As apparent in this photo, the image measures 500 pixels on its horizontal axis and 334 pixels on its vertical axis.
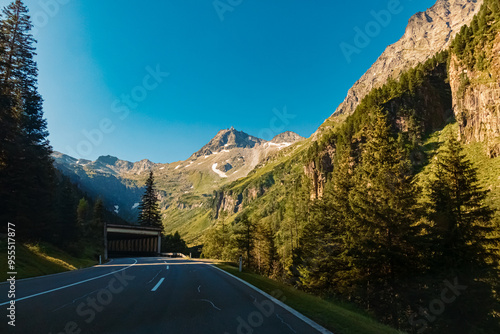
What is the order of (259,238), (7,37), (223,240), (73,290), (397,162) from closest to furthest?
(73,290)
(397,162)
(7,37)
(259,238)
(223,240)

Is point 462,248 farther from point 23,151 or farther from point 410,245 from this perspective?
point 23,151

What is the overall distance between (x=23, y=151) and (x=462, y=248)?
42950 millimetres

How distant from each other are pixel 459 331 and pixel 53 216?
1621 inches

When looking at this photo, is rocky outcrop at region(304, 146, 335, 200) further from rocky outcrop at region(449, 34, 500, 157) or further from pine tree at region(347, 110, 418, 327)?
pine tree at region(347, 110, 418, 327)

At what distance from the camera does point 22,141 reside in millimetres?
29141

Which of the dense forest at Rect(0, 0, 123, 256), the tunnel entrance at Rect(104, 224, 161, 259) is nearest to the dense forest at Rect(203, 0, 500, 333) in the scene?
the dense forest at Rect(0, 0, 123, 256)

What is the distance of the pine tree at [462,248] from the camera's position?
17422 mm

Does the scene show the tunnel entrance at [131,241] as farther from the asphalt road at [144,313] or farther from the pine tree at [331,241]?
the asphalt road at [144,313]

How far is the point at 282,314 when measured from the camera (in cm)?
784

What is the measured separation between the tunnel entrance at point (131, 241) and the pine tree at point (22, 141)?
2296 cm

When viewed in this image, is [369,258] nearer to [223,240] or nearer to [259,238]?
[259,238]

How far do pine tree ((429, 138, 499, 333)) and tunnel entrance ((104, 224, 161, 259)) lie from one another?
5211 cm

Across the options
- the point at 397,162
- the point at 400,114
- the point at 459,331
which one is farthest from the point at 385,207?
the point at 400,114

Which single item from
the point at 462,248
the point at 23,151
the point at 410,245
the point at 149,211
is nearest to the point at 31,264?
the point at 23,151
